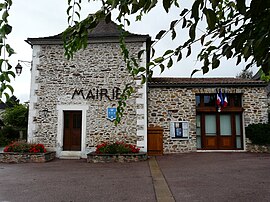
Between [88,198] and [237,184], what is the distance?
2957 millimetres

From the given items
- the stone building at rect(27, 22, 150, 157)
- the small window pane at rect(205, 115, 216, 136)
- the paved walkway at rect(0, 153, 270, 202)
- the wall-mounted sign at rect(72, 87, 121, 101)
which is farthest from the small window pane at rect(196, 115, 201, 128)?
the paved walkway at rect(0, 153, 270, 202)

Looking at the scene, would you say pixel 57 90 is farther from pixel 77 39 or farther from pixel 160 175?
pixel 77 39

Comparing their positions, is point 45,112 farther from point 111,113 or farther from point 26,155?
point 111,113

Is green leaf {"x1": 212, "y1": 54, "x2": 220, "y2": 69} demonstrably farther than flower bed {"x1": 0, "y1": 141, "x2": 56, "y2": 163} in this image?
No

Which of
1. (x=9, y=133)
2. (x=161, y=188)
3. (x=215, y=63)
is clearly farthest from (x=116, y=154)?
(x=9, y=133)

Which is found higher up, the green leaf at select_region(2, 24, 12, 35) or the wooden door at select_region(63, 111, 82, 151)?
the green leaf at select_region(2, 24, 12, 35)

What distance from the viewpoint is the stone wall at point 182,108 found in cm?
1120

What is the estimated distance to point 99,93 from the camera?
412 inches

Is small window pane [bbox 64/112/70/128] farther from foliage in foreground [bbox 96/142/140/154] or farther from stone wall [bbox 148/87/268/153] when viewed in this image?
stone wall [bbox 148/87/268/153]

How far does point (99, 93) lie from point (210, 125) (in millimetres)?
5265

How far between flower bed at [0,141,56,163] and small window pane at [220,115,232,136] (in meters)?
7.54

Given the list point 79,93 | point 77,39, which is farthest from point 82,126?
point 77,39

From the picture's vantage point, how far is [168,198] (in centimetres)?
406

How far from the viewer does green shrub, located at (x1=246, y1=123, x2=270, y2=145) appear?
421 inches
